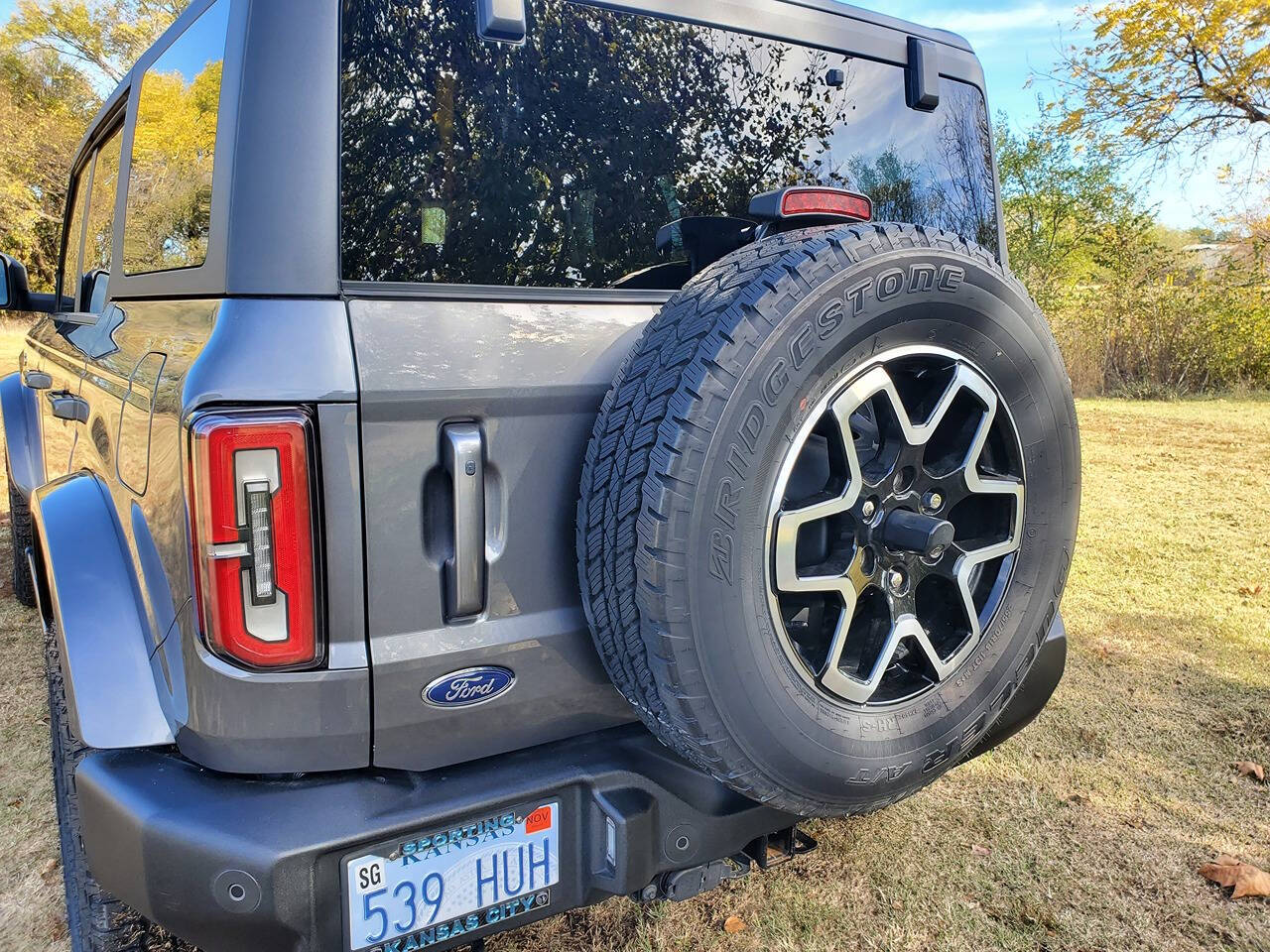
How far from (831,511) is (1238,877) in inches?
70.5

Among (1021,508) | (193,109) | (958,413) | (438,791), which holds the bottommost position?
(438,791)

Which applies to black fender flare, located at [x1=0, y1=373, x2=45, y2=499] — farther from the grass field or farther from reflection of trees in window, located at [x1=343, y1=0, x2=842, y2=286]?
reflection of trees in window, located at [x1=343, y1=0, x2=842, y2=286]

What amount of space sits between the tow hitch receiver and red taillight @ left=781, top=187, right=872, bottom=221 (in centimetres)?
129

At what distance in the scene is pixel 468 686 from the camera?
1549 mm

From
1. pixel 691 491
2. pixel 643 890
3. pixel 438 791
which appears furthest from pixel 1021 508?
pixel 438 791

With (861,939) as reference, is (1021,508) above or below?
above

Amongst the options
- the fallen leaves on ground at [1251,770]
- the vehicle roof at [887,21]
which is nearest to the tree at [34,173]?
the vehicle roof at [887,21]

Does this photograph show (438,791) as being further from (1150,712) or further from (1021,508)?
(1150,712)

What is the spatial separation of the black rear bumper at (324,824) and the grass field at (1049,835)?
618 mm

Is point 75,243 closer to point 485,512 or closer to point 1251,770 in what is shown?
point 485,512

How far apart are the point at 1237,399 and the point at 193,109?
15.8 metres

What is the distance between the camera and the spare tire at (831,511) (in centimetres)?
144

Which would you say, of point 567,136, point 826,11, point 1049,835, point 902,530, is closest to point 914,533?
point 902,530

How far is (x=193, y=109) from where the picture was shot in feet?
5.52
